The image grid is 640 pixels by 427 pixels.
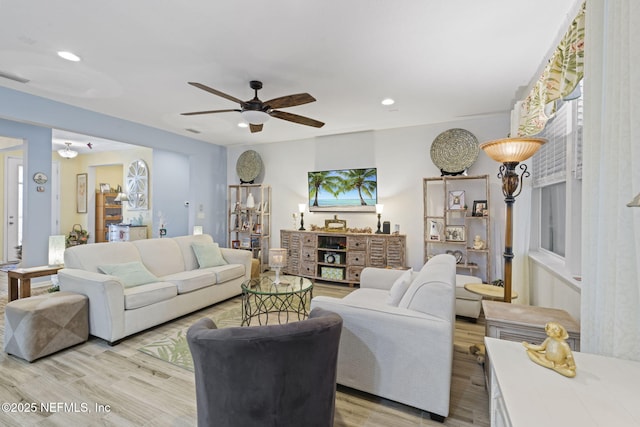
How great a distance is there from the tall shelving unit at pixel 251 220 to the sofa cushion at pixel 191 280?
2148mm

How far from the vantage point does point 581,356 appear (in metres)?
1.16

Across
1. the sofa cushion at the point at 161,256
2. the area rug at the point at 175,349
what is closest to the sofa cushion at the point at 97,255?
the sofa cushion at the point at 161,256

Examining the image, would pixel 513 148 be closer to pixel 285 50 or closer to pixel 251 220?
pixel 285 50

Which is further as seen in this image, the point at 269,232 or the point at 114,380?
the point at 269,232

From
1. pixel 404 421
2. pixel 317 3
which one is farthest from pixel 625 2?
pixel 404 421

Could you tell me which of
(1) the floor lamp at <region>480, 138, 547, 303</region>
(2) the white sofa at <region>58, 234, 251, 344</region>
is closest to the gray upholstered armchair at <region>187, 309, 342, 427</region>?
(1) the floor lamp at <region>480, 138, 547, 303</region>

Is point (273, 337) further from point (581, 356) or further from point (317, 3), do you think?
point (317, 3)

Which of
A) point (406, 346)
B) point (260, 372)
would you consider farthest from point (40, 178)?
point (406, 346)

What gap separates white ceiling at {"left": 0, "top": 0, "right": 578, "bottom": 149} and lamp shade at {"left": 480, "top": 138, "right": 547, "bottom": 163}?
871mm

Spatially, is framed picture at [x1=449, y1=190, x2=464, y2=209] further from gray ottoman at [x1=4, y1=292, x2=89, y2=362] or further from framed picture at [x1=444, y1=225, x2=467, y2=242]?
gray ottoman at [x1=4, y1=292, x2=89, y2=362]

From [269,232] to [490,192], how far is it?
159 inches

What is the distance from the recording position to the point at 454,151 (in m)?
4.47

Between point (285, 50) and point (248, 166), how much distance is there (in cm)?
382

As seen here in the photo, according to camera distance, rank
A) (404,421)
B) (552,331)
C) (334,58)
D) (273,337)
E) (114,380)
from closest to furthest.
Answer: (552,331) < (273,337) < (404,421) < (114,380) < (334,58)
